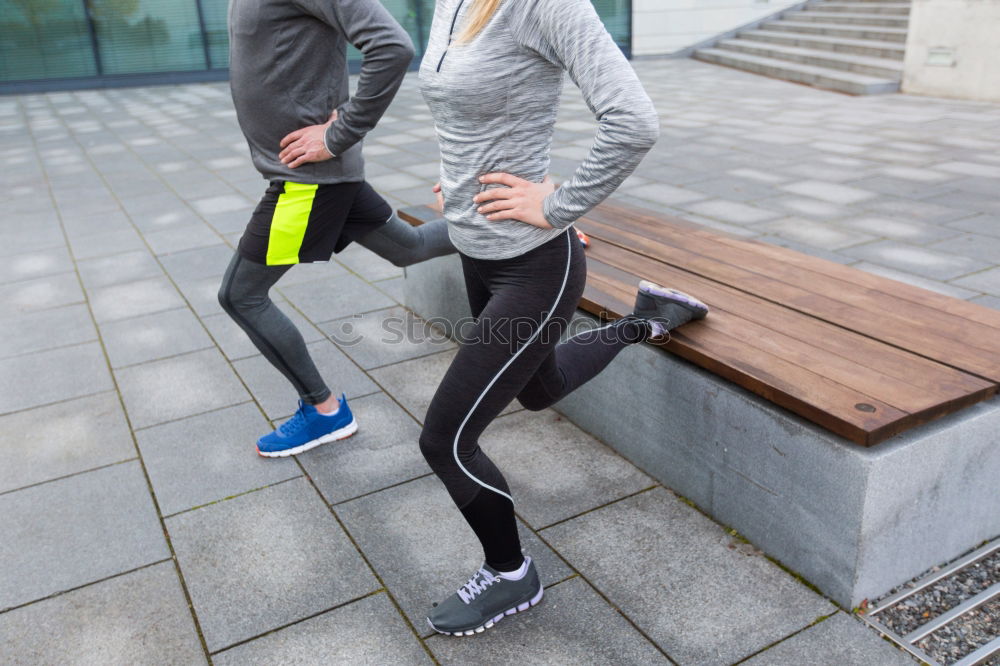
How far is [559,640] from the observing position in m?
2.43

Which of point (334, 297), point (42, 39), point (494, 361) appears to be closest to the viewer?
point (494, 361)

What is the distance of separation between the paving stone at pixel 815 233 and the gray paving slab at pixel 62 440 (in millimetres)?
4336

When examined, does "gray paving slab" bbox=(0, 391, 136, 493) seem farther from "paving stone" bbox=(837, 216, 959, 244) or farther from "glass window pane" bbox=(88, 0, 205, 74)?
"glass window pane" bbox=(88, 0, 205, 74)

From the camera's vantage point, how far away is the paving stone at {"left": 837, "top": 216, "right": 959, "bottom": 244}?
5871 mm

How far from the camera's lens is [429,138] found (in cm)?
1044

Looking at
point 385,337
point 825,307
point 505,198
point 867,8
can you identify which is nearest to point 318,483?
point 385,337

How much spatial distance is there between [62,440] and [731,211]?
486 cm

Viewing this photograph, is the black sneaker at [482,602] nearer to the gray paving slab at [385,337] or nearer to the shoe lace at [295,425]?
the shoe lace at [295,425]

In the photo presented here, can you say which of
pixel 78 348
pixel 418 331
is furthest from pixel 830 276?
pixel 78 348

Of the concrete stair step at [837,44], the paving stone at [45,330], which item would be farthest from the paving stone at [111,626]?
the concrete stair step at [837,44]

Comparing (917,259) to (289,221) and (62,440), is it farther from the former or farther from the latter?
(62,440)

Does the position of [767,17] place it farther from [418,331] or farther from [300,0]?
[300,0]

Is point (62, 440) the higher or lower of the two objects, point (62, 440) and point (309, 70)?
the lower

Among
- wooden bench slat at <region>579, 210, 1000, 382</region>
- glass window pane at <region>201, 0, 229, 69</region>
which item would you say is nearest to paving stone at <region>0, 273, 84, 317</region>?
wooden bench slat at <region>579, 210, 1000, 382</region>
